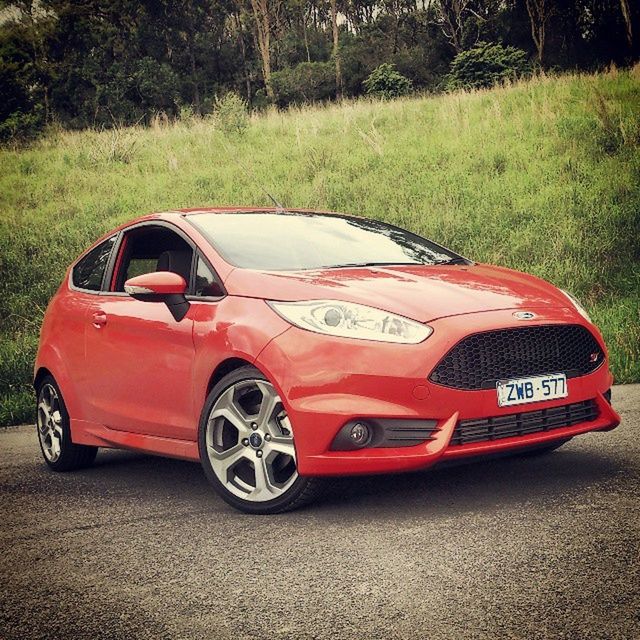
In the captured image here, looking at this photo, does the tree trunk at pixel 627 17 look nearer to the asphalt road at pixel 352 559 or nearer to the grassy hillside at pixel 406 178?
the grassy hillside at pixel 406 178

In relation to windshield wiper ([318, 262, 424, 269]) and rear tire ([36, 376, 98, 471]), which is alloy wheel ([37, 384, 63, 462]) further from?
windshield wiper ([318, 262, 424, 269])

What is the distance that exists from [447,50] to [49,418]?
31.8 meters

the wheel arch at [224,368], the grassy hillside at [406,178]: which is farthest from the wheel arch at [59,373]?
the grassy hillside at [406,178]

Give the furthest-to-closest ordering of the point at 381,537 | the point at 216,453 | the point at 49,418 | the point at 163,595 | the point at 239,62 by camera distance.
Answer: the point at 239,62 < the point at 49,418 < the point at 216,453 < the point at 381,537 < the point at 163,595

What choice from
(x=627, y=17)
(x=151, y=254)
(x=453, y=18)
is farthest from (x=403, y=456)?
(x=453, y=18)

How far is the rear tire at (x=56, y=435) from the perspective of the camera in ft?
20.8

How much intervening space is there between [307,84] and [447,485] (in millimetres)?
33130

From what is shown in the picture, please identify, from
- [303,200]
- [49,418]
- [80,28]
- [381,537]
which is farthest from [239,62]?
[381,537]

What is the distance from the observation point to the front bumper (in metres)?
4.37

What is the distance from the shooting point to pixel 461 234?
1562cm

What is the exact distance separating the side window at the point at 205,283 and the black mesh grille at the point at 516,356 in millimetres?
1332

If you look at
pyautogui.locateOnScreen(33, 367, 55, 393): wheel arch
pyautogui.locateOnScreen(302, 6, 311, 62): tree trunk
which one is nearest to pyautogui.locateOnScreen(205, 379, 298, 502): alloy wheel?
pyautogui.locateOnScreen(33, 367, 55, 393): wheel arch

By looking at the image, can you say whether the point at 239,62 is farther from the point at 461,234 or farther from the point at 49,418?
the point at 49,418

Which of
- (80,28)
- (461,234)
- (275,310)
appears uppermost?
(80,28)
